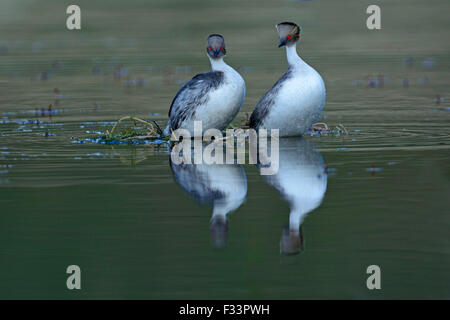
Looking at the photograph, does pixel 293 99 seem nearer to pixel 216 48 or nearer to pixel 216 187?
pixel 216 48

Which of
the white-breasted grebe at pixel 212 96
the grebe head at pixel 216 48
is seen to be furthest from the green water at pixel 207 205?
the grebe head at pixel 216 48

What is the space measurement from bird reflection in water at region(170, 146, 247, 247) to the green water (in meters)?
0.08

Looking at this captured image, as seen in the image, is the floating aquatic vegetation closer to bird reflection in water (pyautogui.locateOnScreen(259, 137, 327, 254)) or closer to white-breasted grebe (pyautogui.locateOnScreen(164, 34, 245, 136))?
white-breasted grebe (pyautogui.locateOnScreen(164, 34, 245, 136))

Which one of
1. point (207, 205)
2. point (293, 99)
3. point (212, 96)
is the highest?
point (212, 96)

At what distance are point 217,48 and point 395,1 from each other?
1062 inches

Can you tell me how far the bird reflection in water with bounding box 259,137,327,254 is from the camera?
7.77 meters

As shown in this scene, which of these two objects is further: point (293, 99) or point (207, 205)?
point (293, 99)

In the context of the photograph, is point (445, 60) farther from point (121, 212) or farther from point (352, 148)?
point (121, 212)

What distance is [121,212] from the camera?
8742mm

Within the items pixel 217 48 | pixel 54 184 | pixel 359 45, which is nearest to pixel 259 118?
pixel 217 48

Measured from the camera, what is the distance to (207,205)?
355 inches

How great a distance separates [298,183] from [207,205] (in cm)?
128

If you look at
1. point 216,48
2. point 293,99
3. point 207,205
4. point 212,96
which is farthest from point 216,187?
point 216,48

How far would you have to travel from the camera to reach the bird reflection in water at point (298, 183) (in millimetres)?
7773
